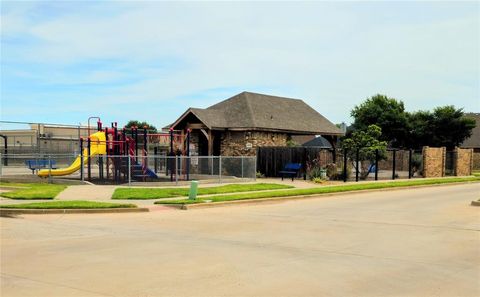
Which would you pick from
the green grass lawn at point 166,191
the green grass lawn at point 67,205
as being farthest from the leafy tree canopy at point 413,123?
the green grass lawn at point 67,205

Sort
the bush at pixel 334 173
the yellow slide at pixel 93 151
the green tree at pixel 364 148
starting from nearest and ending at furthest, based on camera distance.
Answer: the yellow slide at pixel 93 151 < the bush at pixel 334 173 < the green tree at pixel 364 148

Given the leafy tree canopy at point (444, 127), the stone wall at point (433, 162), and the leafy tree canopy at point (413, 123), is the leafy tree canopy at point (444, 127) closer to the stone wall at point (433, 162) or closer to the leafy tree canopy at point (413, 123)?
the leafy tree canopy at point (413, 123)

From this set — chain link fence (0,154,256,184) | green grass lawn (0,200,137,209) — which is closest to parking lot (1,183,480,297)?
green grass lawn (0,200,137,209)

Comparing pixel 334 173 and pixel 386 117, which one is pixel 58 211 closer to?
pixel 334 173

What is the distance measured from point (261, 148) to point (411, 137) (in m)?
28.6

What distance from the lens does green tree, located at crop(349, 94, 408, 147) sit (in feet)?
180

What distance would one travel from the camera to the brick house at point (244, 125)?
3316 cm

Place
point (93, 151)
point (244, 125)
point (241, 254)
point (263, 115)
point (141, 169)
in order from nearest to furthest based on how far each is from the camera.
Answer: point (241, 254) → point (141, 169) → point (93, 151) → point (244, 125) → point (263, 115)

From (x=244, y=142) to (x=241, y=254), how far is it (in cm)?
2436

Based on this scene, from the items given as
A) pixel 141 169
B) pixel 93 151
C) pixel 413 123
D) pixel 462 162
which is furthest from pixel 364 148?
pixel 413 123

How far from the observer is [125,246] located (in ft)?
31.8

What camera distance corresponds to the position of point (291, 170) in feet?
103

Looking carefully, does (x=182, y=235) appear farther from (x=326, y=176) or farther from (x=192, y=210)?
(x=326, y=176)

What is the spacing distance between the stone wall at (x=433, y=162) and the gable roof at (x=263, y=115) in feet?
21.6
